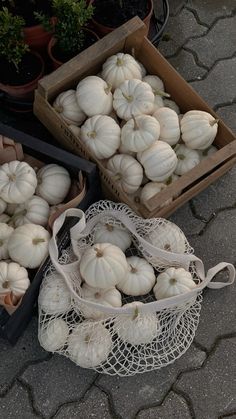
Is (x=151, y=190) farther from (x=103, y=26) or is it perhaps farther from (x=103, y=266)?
(x=103, y=26)

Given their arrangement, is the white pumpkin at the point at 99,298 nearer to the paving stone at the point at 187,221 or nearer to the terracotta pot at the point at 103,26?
the paving stone at the point at 187,221

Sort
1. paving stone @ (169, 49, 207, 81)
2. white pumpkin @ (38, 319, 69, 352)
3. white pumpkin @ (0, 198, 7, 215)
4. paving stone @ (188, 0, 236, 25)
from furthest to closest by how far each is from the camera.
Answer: paving stone @ (188, 0, 236, 25) < paving stone @ (169, 49, 207, 81) < white pumpkin @ (0, 198, 7, 215) < white pumpkin @ (38, 319, 69, 352)

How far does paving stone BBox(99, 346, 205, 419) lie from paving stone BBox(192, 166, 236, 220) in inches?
29.5

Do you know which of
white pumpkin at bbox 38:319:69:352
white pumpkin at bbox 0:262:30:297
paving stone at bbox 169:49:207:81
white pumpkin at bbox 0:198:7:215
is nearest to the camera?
white pumpkin at bbox 0:262:30:297

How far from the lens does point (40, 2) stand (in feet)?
8.71

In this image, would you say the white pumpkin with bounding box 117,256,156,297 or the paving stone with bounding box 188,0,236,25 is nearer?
the white pumpkin with bounding box 117,256,156,297

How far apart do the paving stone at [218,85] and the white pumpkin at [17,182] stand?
1148mm

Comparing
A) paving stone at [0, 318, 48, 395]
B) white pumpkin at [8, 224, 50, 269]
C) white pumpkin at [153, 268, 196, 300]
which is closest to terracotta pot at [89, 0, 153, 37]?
white pumpkin at [8, 224, 50, 269]

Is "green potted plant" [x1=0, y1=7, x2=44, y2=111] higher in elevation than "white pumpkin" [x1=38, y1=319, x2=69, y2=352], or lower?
higher

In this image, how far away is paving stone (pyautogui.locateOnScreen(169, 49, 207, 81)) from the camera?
3.00 metres

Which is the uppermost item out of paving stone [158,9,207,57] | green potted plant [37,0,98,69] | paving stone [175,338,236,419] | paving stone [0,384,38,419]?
green potted plant [37,0,98,69]

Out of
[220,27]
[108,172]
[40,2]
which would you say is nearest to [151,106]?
[108,172]

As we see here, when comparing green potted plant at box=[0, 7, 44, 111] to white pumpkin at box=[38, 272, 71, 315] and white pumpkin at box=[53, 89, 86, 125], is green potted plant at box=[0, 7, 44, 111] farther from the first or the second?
white pumpkin at box=[38, 272, 71, 315]

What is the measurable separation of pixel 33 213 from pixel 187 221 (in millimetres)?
778
